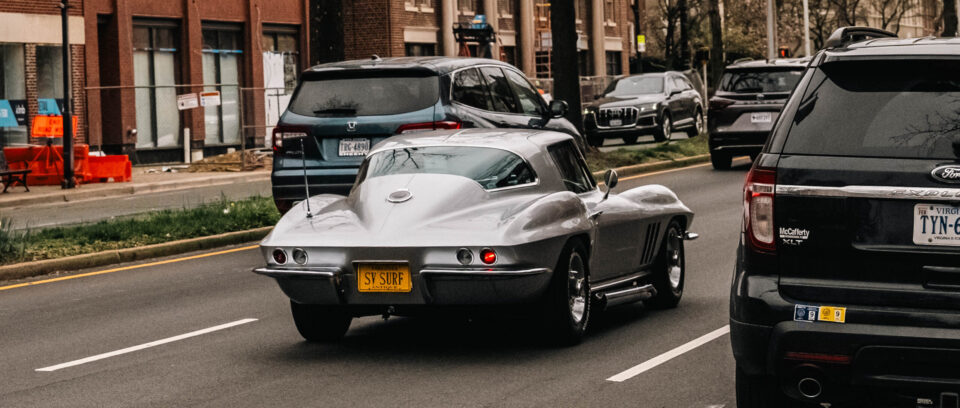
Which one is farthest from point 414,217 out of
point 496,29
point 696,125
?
point 496,29

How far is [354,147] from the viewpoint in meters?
14.3

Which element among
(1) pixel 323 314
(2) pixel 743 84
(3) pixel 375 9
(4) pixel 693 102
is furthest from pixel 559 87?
(3) pixel 375 9

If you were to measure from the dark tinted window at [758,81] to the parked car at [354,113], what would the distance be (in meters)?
10.4

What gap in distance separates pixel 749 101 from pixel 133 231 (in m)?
12.1

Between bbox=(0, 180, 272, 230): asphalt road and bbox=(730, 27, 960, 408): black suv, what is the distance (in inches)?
573

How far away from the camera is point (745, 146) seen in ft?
80.9

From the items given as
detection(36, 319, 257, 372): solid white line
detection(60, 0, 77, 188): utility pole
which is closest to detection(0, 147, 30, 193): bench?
detection(60, 0, 77, 188): utility pole

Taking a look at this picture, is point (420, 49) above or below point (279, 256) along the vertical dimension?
above

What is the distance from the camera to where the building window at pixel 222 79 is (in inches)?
1529

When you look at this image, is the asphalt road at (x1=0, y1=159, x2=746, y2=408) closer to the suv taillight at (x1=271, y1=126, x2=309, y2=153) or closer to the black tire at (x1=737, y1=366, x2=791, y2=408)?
the black tire at (x1=737, y1=366, x2=791, y2=408)

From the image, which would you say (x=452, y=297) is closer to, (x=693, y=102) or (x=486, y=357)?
(x=486, y=357)

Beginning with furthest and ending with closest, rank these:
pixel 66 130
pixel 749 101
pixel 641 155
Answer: pixel 641 155 → pixel 66 130 → pixel 749 101

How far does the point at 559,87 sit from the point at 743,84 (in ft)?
14.0

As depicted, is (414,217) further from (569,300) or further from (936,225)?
(936,225)
